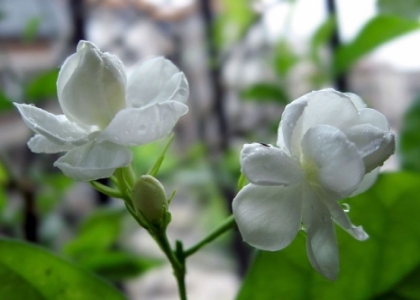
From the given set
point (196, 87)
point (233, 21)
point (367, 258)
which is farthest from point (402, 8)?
point (196, 87)

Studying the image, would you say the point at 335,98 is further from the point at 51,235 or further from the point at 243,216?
the point at 51,235

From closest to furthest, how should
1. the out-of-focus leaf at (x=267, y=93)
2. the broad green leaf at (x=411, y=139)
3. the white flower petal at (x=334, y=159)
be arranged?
the white flower petal at (x=334, y=159) → the broad green leaf at (x=411, y=139) → the out-of-focus leaf at (x=267, y=93)

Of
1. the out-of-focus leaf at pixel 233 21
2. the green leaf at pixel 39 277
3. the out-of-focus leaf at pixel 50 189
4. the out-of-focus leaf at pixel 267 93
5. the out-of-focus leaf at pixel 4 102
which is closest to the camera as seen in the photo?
the green leaf at pixel 39 277

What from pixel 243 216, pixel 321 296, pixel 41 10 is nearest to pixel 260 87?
pixel 41 10

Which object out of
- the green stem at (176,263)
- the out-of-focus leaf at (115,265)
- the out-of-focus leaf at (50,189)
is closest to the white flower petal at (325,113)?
the green stem at (176,263)

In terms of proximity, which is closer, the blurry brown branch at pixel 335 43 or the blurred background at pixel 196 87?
the blurred background at pixel 196 87

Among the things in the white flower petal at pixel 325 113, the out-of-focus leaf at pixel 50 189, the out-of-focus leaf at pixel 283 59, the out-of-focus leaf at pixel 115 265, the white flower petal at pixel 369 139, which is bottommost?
the out-of-focus leaf at pixel 50 189

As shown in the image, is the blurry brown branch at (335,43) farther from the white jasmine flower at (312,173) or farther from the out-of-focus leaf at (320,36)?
the white jasmine flower at (312,173)

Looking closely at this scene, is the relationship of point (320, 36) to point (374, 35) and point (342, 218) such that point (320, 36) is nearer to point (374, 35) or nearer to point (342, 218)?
point (374, 35)

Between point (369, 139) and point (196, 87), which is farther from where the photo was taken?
point (196, 87)
